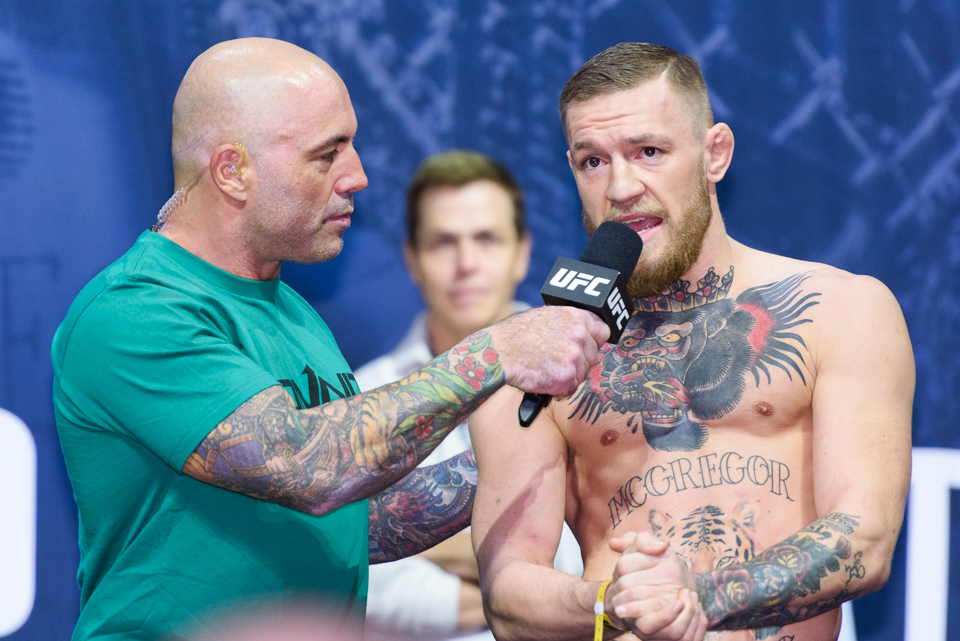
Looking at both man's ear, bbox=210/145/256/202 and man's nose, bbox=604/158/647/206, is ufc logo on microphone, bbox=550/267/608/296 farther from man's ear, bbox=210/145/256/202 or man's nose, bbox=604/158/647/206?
man's ear, bbox=210/145/256/202

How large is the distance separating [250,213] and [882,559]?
1305 millimetres

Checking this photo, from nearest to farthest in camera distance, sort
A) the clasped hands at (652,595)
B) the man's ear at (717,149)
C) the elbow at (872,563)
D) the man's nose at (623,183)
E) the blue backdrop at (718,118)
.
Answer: the clasped hands at (652,595), the elbow at (872,563), the man's nose at (623,183), the man's ear at (717,149), the blue backdrop at (718,118)

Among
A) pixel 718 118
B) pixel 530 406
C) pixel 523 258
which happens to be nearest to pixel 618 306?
pixel 530 406

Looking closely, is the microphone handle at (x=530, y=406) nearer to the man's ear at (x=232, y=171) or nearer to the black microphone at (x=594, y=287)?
the black microphone at (x=594, y=287)

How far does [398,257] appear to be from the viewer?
2.61 meters

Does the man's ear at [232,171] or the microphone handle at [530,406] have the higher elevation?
the man's ear at [232,171]

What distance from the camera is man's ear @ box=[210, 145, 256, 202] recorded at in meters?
1.67

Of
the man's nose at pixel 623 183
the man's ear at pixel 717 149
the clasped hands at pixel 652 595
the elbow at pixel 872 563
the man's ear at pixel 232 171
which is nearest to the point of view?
the clasped hands at pixel 652 595

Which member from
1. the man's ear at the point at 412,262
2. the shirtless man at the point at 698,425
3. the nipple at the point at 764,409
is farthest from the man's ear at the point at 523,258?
the nipple at the point at 764,409

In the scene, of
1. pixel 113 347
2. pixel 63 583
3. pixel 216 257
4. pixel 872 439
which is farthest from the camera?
pixel 63 583

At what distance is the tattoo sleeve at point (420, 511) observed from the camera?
1.98m

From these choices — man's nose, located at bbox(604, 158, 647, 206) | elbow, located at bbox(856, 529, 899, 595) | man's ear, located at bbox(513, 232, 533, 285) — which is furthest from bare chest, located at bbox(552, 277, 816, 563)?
man's ear, located at bbox(513, 232, 533, 285)

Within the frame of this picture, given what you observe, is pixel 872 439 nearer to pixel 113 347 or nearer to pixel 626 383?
pixel 626 383

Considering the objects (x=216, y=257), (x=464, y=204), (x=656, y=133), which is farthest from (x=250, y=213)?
(x=464, y=204)
